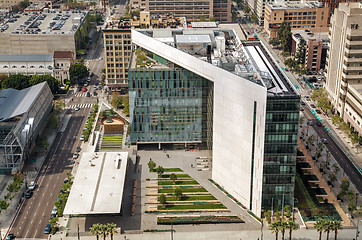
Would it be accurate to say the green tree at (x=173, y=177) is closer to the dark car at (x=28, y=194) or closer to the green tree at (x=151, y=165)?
the green tree at (x=151, y=165)

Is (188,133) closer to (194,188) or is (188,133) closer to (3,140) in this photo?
(194,188)

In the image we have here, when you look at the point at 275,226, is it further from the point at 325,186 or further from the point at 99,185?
the point at 99,185

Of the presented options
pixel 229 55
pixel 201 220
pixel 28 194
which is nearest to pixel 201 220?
pixel 201 220

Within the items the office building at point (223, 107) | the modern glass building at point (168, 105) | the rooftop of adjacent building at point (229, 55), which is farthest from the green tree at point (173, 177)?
the rooftop of adjacent building at point (229, 55)

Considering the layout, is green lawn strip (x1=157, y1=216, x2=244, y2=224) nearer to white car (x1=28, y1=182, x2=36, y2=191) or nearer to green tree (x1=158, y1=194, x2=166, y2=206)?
green tree (x1=158, y1=194, x2=166, y2=206)

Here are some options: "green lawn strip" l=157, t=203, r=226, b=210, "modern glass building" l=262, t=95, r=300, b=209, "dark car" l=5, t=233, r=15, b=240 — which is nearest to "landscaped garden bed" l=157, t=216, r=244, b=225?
"green lawn strip" l=157, t=203, r=226, b=210

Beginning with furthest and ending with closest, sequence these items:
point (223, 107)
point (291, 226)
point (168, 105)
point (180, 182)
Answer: point (168, 105)
point (180, 182)
point (223, 107)
point (291, 226)

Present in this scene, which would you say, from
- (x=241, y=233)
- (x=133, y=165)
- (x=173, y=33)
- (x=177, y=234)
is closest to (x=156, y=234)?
(x=177, y=234)

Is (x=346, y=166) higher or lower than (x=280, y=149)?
lower
